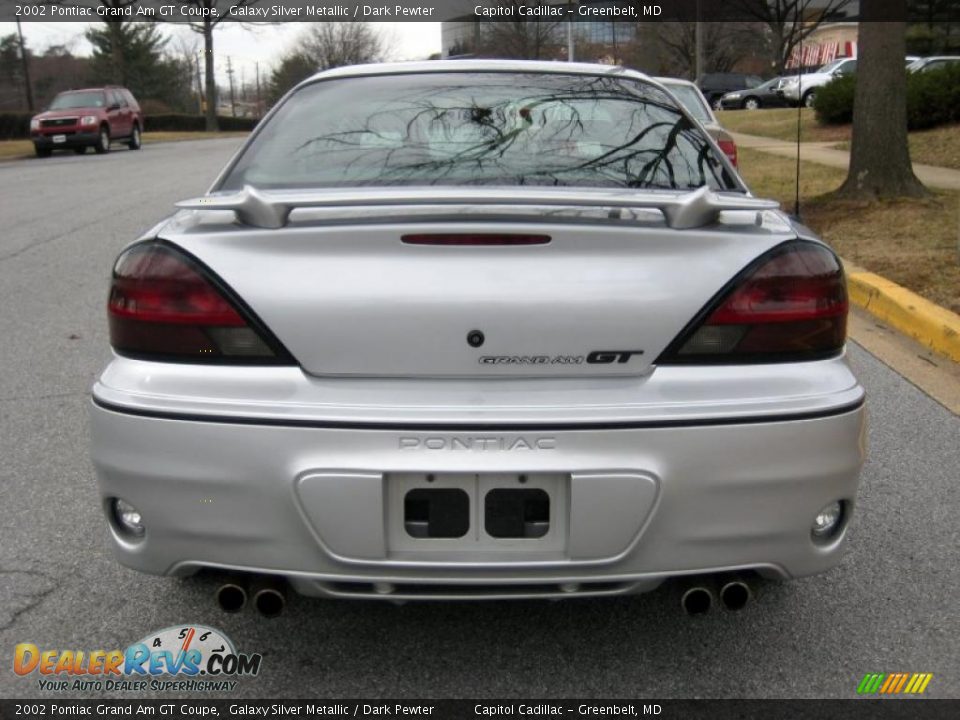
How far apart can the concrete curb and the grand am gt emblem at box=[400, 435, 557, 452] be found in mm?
4045

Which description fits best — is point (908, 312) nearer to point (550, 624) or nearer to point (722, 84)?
point (550, 624)

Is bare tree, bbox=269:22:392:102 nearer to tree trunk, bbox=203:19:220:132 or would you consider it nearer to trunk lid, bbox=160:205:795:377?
tree trunk, bbox=203:19:220:132

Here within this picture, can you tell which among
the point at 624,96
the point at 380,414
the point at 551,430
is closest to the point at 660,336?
the point at 551,430

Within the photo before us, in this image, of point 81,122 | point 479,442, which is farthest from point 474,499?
point 81,122

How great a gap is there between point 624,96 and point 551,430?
1.51m

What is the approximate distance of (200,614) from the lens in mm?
2926

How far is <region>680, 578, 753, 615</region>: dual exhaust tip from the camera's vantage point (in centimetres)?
240

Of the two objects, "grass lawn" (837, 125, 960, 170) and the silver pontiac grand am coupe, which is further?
"grass lawn" (837, 125, 960, 170)

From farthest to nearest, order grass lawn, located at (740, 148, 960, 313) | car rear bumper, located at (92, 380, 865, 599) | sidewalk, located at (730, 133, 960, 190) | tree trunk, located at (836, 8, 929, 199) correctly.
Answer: sidewalk, located at (730, 133, 960, 190)
tree trunk, located at (836, 8, 929, 199)
grass lawn, located at (740, 148, 960, 313)
car rear bumper, located at (92, 380, 865, 599)

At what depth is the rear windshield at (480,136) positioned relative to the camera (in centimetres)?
278

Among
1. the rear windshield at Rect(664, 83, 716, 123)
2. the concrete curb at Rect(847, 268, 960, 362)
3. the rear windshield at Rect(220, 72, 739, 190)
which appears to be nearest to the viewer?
the rear windshield at Rect(220, 72, 739, 190)

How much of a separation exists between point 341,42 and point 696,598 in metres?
76.4

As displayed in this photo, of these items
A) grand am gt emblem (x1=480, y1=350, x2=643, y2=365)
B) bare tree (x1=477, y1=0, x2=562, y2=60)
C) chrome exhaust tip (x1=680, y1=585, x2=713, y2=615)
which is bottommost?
chrome exhaust tip (x1=680, y1=585, x2=713, y2=615)

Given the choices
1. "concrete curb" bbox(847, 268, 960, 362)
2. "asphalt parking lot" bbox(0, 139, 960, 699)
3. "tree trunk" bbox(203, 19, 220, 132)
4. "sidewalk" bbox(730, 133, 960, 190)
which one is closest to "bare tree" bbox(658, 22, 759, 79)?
"tree trunk" bbox(203, 19, 220, 132)
